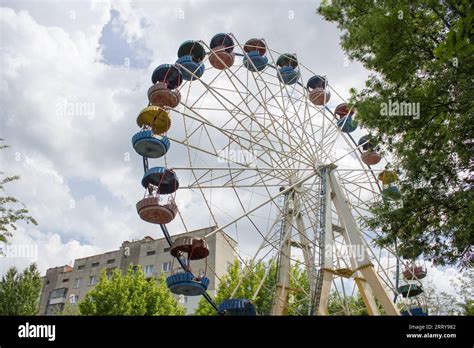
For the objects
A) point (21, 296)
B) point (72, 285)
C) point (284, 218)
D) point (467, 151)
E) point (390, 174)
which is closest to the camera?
point (467, 151)

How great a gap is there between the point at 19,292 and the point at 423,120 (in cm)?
2699

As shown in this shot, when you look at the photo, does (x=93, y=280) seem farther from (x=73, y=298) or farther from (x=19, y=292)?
(x=19, y=292)

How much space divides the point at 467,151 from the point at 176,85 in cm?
1658

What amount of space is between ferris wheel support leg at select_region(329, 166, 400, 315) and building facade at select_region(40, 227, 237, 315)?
27127mm

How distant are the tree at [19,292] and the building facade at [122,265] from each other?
1798cm

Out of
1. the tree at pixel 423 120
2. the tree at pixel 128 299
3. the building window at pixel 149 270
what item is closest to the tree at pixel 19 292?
the tree at pixel 128 299

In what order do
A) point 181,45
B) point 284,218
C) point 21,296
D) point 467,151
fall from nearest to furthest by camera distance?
1. point 467,151
2. point 284,218
3. point 181,45
4. point 21,296

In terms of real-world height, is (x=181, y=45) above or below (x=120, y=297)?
above

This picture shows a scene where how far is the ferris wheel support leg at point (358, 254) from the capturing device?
15.5m

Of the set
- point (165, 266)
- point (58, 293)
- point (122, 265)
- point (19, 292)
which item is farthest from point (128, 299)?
point (58, 293)

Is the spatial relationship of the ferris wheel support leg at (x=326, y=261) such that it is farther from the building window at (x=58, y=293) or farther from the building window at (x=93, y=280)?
the building window at (x=58, y=293)

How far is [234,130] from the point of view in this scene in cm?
2194
